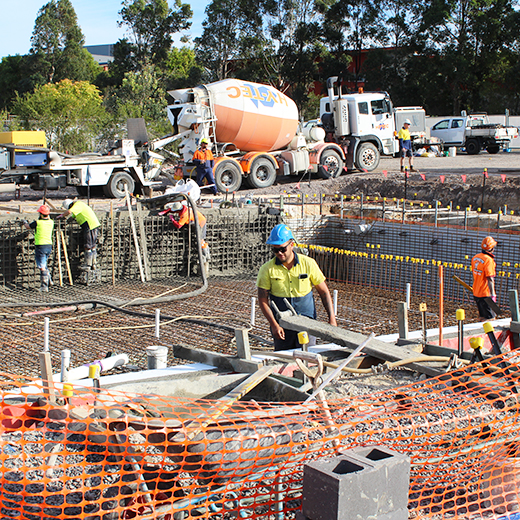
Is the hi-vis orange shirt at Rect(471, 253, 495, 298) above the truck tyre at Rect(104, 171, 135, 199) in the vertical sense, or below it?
below

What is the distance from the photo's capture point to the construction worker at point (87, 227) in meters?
10.5

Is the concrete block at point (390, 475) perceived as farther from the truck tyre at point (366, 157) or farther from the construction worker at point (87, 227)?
the truck tyre at point (366, 157)

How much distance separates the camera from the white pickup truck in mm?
25594

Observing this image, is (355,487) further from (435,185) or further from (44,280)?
(435,185)

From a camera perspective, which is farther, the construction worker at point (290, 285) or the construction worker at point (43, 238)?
the construction worker at point (43, 238)

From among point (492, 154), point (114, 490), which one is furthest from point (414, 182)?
point (114, 490)

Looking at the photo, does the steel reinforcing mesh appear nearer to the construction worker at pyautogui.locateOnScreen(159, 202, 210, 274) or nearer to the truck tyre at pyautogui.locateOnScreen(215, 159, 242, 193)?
the construction worker at pyautogui.locateOnScreen(159, 202, 210, 274)

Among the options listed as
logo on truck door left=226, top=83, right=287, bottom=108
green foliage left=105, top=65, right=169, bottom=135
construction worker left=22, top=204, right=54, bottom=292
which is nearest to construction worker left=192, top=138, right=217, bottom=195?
logo on truck door left=226, top=83, right=287, bottom=108

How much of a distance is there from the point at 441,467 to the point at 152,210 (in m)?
9.30

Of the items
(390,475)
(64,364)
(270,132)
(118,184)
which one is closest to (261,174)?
(270,132)

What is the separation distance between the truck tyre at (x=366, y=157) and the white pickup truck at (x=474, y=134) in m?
8.45

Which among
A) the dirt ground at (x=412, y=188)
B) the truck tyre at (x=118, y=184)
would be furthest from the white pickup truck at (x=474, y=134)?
the truck tyre at (x=118, y=184)

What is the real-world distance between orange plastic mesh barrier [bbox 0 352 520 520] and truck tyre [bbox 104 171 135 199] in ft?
37.7

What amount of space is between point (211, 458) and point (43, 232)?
785cm
